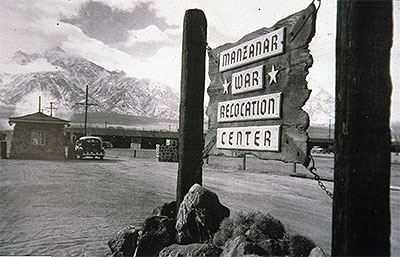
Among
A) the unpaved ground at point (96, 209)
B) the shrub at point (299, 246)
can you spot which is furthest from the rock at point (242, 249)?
the unpaved ground at point (96, 209)

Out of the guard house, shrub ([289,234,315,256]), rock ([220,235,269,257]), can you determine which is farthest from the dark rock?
the guard house

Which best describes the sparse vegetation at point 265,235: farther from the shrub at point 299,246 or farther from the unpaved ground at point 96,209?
the unpaved ground at point 96,209

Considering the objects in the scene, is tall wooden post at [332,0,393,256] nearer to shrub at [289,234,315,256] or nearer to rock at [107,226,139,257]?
shrub at [289,234,315,256]

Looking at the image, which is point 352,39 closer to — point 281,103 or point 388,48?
point 388,48

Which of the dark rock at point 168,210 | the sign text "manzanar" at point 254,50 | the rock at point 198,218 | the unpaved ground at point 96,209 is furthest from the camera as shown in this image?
the unpaved ground at point 96,209

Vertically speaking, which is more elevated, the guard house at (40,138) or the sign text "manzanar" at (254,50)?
the sign text "manzanar" at (254,50)

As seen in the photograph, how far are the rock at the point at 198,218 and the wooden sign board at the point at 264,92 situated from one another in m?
0.61

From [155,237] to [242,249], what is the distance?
3.82ft

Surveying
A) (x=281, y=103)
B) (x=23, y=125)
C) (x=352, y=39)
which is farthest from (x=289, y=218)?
(x=23, y=125)

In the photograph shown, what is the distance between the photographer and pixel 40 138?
72.4ft

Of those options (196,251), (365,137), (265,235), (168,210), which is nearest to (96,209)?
(168,210)

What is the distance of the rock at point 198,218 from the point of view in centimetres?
310

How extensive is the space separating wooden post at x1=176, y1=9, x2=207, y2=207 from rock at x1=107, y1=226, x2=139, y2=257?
64 centimetres

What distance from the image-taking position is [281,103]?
9.09ft
